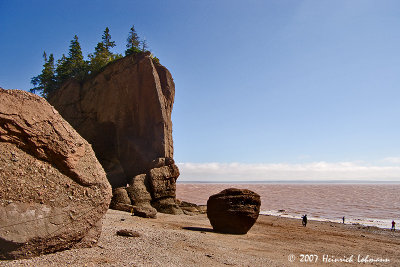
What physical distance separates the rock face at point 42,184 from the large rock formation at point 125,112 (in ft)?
72.9

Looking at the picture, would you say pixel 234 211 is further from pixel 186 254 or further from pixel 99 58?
pixel 99 58

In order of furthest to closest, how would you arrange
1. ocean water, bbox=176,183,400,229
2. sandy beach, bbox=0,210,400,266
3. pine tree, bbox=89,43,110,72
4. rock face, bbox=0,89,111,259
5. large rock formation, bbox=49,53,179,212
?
pine tree, bbox=89,43,110,72 < ocean water, bbox=176,183,400,229 < large rock formation, bbox=49,53,179,212 < sandy beach, bbox=0,210,400,266 < rock face, bbox=0,89,111,259

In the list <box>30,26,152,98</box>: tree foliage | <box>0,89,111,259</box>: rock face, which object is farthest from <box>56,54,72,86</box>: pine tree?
<box>0,89,111,259</box>: rock face

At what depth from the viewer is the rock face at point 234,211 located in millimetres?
16766

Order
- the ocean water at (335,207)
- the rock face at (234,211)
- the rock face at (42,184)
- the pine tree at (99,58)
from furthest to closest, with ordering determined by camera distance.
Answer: the pine tree at (99,58)
the ocean water at (335,207)
the rock face at (234,211)
the rock face at (42,184)

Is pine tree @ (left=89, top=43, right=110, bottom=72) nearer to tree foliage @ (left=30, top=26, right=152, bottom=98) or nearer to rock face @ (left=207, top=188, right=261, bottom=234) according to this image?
tree foliage @ (left=30, top=26, right=152, bottom=98)

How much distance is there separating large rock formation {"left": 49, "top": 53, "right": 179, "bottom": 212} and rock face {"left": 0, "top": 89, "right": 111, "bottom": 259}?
2223 cm

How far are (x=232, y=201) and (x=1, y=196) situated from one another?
501 inches

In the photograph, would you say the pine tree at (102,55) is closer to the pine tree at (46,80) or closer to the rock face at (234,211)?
the pine tree at (46,80)

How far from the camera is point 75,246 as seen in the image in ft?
26.0

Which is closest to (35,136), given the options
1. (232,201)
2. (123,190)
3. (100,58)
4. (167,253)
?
(167,253)

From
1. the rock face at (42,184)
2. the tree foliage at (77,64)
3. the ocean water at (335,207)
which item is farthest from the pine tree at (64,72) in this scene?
the rock face at (42,184)

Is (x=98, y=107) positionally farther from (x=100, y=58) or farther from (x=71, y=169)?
(x=71, y=169)

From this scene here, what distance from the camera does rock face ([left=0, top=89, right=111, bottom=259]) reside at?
674 centimetres
